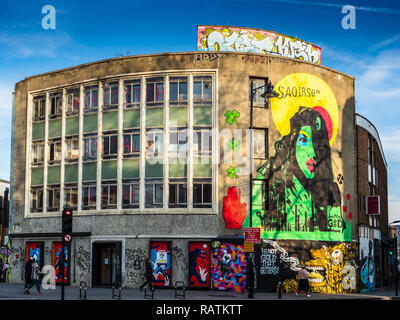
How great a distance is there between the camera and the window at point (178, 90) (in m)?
36.0

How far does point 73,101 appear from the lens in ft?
129

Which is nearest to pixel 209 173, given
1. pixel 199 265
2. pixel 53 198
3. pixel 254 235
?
pixel 199 265

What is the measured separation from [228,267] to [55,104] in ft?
57.0

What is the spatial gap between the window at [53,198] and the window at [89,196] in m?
2.50

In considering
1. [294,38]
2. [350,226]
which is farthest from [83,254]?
[294,38]

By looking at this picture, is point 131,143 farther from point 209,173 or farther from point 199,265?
point 199,265

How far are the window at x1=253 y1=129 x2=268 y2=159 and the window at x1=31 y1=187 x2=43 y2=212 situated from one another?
1611cm

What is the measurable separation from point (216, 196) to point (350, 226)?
982 cm

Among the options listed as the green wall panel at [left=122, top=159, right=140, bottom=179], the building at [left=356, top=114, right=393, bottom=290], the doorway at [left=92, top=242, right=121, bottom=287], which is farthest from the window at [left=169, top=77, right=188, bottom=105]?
the building at [left=356, top=114, right=393, bottom=290]

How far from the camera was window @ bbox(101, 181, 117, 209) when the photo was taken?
36812 mm

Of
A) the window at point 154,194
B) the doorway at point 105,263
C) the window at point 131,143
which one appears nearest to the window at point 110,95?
Result: the window at point 131,143

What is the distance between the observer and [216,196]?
34719 millimetres

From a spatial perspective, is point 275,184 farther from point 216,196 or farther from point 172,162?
point 172,162

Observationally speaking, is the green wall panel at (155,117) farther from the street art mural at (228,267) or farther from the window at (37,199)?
the window at (37,199)
